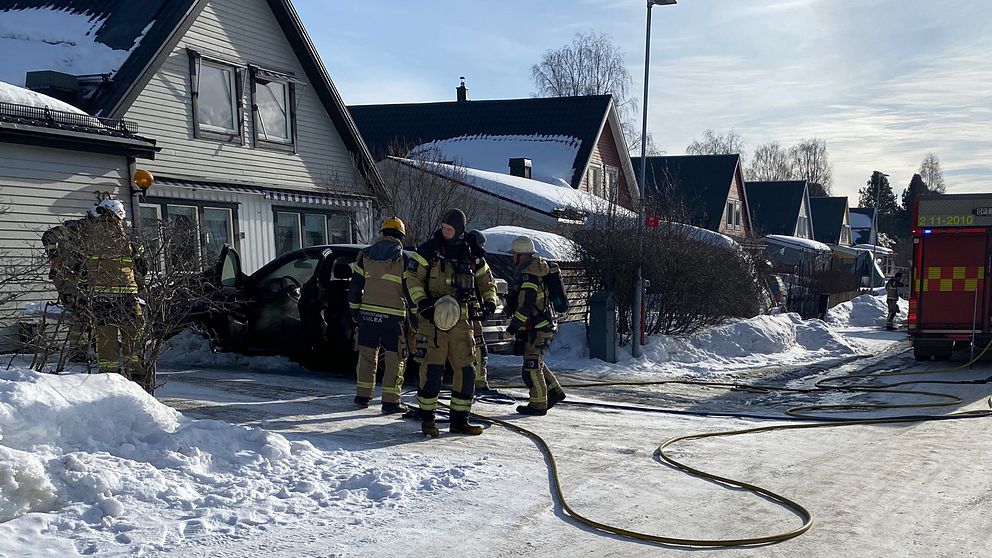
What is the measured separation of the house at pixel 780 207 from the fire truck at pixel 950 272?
1380 inches

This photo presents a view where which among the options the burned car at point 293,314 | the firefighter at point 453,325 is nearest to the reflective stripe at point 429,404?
the firefighter at point 453,325

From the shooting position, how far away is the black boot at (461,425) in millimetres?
7488

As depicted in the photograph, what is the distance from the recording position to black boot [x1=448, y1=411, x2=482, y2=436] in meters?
7.49

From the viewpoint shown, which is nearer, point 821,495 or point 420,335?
point 821,495

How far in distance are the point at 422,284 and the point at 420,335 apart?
1.45 ft

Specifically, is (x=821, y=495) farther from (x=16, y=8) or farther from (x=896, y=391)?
(x=16, y=8)

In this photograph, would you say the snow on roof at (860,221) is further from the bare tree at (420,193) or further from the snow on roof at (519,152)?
the bare tree at (420,193)

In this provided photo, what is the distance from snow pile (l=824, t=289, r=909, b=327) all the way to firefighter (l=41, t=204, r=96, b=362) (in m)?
19.2

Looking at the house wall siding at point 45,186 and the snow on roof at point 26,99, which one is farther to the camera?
the house wall siding at point 45,186

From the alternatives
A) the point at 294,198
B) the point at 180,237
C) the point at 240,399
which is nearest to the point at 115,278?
the point at 180,237

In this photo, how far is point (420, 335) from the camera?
7.50 m

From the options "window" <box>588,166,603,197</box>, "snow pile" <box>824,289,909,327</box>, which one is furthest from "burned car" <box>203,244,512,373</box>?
"window" <box>588,166,603,197</box>

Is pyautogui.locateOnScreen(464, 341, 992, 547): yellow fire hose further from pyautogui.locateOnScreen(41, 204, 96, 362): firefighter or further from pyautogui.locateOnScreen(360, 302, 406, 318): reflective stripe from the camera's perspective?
pyautogui.locateOnScreen(41, 204, 96, 362): firefighter

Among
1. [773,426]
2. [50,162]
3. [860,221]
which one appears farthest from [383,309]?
[860,221]
